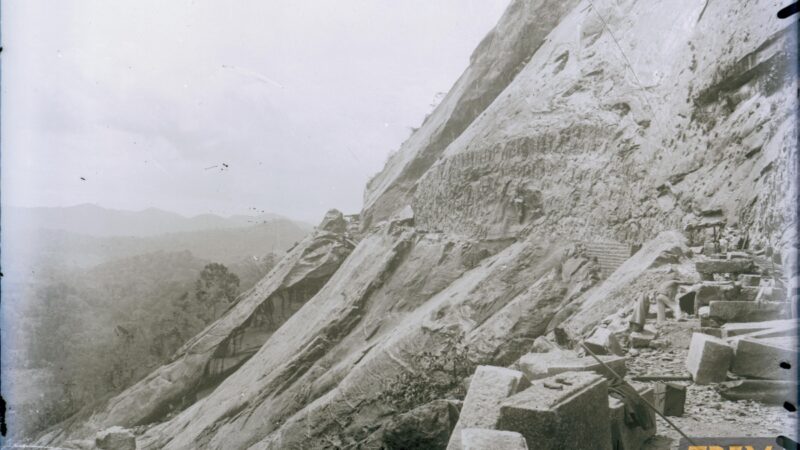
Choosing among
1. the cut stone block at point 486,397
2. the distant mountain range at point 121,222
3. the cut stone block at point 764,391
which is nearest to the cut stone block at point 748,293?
the cut stone block at point 764,391

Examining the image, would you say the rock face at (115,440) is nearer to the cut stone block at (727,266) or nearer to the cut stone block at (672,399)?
the cut stone block at (672,399)

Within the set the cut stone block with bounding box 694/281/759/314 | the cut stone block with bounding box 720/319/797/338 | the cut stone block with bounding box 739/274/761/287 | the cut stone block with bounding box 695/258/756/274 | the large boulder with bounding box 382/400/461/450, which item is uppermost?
the cut stone block with bounding box 695/258/756/274

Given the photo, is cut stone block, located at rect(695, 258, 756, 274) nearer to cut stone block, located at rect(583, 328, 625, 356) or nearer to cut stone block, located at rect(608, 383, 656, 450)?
cut stone block, located at rect(583, 328, 625, 356)

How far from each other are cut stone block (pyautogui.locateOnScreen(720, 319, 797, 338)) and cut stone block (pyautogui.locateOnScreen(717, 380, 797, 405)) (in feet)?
1.30

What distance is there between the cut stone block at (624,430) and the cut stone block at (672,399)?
17 centimetres

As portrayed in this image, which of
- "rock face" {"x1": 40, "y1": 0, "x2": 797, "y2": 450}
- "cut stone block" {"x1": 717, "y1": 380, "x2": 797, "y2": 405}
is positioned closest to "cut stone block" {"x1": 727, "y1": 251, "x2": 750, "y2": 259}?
"rock face" {"x1": 40, "y1": 0, "x2": 797, "y2": 450}

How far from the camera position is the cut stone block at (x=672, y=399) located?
3895mm

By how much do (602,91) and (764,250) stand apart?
6302mm

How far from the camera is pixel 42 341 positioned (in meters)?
22.8

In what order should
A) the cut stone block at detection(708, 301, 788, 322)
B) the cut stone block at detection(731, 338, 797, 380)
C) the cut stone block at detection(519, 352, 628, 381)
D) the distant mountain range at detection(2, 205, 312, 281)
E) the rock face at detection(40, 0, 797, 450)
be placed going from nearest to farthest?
the cut stone block at detection(731, 338, 797, 380), the cut stone block at detection(519, 352, 628, 381), the cut stone block at detection(708, 301, 788, 322), the rock face at detection(40, 0, 797, 450), the distant mountain range at detection(2, 205, 312, 281)

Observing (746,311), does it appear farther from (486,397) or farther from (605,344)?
(486,397)

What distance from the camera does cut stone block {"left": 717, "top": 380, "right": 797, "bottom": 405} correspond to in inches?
150

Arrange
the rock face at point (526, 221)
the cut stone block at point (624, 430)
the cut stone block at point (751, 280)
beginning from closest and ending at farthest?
the cut stone block at point (624, 430), the cut stone block at point (751, 280), the rock face at point (526, 221)

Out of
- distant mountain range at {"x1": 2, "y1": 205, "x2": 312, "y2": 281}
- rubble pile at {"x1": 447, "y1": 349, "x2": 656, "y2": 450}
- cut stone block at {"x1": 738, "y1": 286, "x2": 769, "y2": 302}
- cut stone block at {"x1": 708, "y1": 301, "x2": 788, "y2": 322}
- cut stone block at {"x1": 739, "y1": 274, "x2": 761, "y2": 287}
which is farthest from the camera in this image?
distant mountain range at {"x1": 2, "y1": 205, "x2": 312, "y2": 281}
